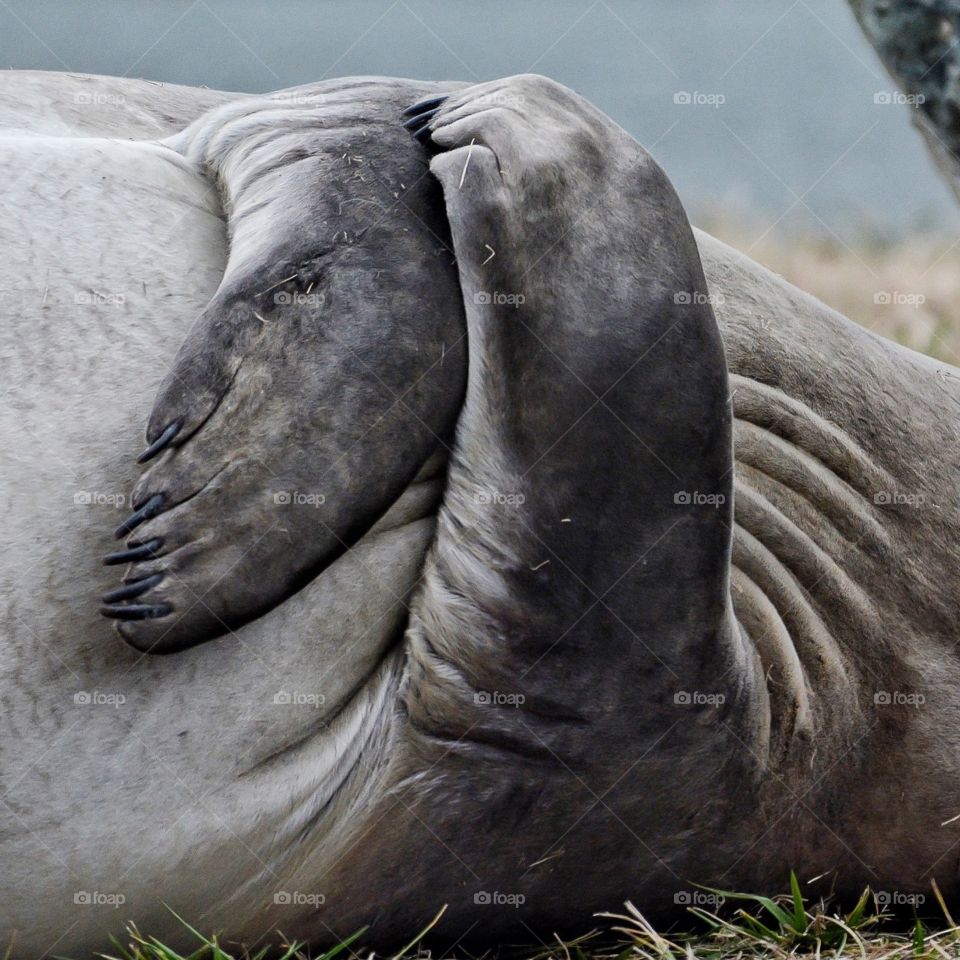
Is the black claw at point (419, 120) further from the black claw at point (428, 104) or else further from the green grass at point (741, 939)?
the green grass at point (741, 939)

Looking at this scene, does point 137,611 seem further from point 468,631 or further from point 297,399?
point 468,631

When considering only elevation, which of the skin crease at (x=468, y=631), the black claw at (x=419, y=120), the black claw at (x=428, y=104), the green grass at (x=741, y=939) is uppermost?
the black claw at (x=428, y=104)

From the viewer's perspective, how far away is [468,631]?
190cm

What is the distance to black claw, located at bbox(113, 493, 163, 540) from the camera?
5.74 ft

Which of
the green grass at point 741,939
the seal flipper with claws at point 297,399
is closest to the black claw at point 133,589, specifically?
the seal flipper with claws at point 297,399

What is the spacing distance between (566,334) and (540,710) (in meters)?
0.56

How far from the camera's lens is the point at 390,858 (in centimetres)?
197

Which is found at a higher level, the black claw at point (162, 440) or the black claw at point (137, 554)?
the black claw at point (162, 440)

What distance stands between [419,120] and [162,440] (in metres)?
0.67

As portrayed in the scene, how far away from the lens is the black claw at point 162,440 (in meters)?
1.77

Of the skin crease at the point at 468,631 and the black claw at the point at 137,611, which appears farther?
the skin crease at the point at 468,631

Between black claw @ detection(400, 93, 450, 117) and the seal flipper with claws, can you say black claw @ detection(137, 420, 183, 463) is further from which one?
black claw @ detection(400, 93, 450, 117)

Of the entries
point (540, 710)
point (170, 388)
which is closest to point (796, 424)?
point (540, 710)

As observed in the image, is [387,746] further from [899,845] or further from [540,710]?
[899,845]
